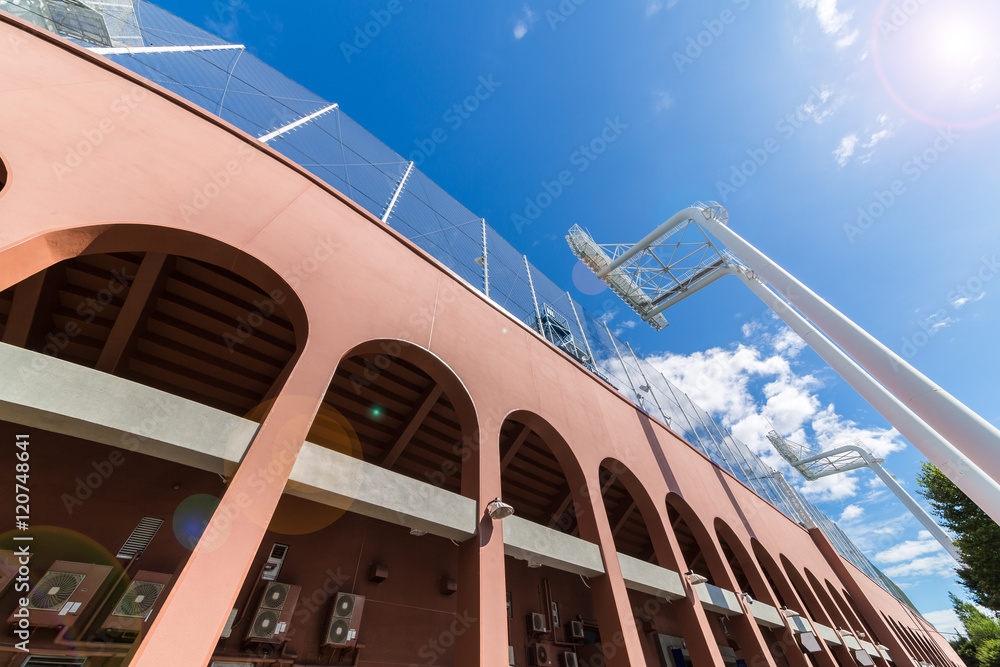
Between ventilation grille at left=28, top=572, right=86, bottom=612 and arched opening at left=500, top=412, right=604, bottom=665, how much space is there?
5.66m

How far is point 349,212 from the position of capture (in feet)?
20.0

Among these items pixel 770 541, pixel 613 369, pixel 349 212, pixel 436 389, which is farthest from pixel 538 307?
pixel 770 541

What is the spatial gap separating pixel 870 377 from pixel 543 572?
28.2ft

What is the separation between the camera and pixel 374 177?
8711 millimetres

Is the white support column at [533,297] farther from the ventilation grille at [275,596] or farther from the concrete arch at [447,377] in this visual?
the ventilation grille at [275,596]

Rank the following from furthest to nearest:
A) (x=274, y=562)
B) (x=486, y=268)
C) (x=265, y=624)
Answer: (x=486, y=268)
(x=274, y=562)
(x=265, y=624)

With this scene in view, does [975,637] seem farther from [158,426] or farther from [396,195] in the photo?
[158,426]

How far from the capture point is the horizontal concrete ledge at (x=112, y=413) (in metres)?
2.76

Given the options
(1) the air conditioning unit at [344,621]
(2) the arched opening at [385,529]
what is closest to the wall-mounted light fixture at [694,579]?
(2) the arched opening at [385,529]

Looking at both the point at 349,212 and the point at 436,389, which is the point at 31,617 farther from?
the point at 349,212

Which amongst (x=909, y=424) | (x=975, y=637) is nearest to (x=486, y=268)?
(x=909, y=424)

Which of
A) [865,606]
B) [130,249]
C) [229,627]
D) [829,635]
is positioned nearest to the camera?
[130,249]

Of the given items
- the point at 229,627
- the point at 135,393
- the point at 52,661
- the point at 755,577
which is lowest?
the point at 52,661

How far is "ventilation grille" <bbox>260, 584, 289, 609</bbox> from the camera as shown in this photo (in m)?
5.39
